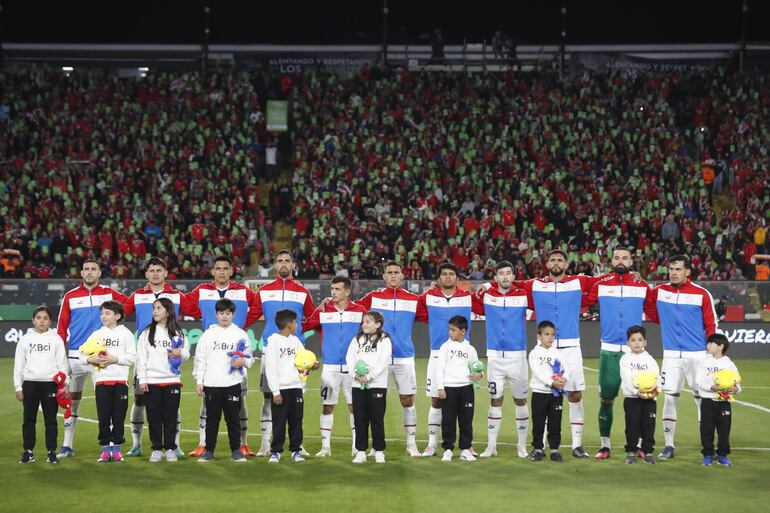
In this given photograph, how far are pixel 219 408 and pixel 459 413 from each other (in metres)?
2.88

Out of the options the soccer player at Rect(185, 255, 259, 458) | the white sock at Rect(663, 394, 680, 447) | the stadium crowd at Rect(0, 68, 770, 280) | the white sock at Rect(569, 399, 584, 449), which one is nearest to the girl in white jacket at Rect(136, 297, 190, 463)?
the soccer player at Rect(185, 255, 259, 458)

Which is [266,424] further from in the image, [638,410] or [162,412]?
[638,410]

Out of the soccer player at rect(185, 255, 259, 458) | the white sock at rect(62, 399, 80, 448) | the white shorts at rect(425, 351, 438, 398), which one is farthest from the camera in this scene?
the soccer player at rect(185, 255, 259, 458)

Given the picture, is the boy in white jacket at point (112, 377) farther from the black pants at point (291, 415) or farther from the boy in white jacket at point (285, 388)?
the black pants at point (291, 415)

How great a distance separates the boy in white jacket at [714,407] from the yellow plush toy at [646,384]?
27.5 inches

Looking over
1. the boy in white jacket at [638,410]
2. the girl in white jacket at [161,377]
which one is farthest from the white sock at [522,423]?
the girl in white jacket at [161,377]

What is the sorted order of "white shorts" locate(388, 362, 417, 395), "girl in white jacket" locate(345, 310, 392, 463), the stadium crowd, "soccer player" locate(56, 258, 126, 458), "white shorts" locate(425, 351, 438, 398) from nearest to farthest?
"girl in white jacket" locate(345, 310, 392, 463) < "white shorts" locate(425, 351, 438, 398) < "white shorts" locate(388, 362, 417, 395) < "soccer player" locate(56, 258, 126, 458) < the stadium crowd

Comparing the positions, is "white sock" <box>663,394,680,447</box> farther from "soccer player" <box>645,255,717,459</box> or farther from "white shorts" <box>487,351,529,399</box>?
"white shorts" <box>487,351,529,399</box>

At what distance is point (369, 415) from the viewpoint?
40.3ft

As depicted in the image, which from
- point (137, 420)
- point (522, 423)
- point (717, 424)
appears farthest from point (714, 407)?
point (137, 420)

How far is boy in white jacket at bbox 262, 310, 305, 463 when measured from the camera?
12.2 metres

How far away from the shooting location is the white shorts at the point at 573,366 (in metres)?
12.7

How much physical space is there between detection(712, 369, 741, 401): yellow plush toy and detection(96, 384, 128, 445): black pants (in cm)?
704

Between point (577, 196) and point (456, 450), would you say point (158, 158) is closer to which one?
point (577, 196)
